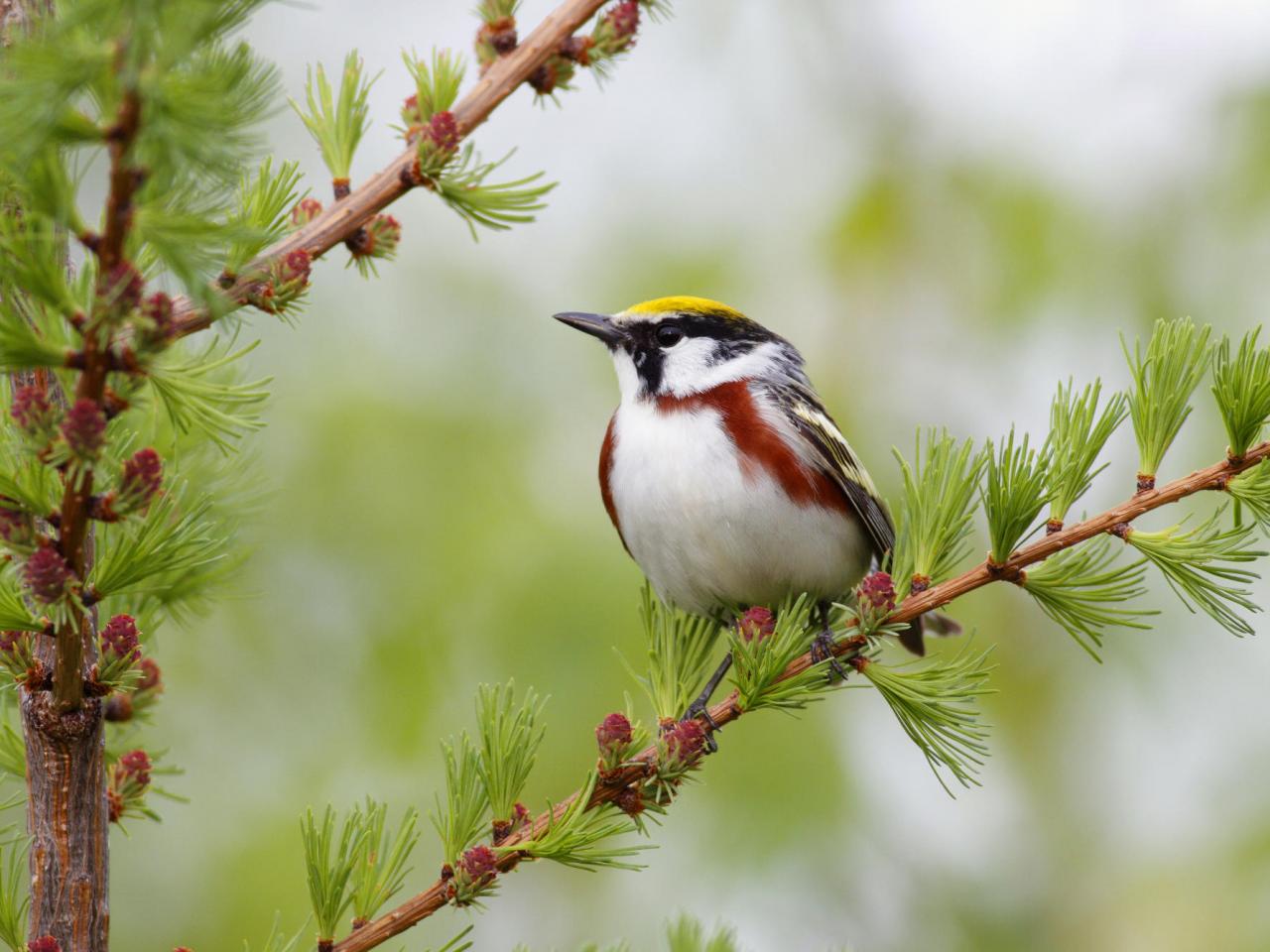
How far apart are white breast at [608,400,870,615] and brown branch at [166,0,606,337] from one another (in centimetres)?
135

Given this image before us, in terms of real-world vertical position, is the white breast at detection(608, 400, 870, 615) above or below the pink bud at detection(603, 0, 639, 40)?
below

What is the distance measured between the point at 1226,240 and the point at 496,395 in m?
2.69

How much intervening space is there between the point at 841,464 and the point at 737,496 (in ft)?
0.97

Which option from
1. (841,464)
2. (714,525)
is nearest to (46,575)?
(714,525)

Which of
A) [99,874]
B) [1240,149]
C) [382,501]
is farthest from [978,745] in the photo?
[1240,149]

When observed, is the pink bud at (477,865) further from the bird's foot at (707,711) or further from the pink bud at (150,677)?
the pink bud at (150,677)

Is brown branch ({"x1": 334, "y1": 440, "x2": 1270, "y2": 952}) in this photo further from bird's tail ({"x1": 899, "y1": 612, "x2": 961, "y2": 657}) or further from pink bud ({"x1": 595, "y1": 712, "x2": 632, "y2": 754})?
bird's tail ({"x1": 899, "y1": 612, "x2": 961, "y2": 657})

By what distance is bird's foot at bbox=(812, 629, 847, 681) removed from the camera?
6.72 ft

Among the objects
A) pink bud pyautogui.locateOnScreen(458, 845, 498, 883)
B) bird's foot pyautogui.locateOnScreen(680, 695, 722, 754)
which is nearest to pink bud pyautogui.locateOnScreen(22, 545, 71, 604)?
pink bud pyautogui.locateOnScreen(458, 845, 498, 883)

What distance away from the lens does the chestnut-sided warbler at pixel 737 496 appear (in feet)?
9.46

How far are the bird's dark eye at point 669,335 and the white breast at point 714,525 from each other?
→ 0.34 metres

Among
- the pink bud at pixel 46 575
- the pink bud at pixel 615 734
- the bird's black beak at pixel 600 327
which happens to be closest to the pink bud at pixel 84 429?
the pink bud at pixel 46 575

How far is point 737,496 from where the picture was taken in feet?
9.43

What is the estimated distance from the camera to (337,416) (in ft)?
13.2
